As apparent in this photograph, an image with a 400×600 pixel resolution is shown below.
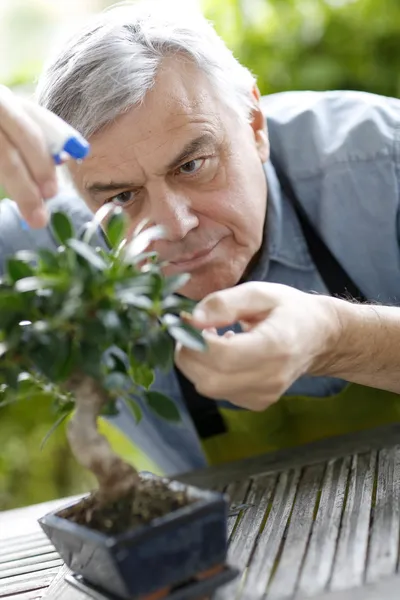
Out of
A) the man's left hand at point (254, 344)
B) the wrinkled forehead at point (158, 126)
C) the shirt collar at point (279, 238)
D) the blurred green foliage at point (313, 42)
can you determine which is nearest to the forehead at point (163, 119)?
the wrinkled forehead at point (158, 126)

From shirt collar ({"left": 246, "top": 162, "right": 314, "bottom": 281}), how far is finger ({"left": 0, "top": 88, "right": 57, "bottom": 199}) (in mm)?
698

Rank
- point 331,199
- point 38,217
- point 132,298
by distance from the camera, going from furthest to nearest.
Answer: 1. point 331,199
2. point 38,217
3. point 132,298

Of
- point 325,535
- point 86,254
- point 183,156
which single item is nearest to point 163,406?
point 86,254

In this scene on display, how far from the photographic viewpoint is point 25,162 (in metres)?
1.25

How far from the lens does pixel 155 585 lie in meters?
0.98

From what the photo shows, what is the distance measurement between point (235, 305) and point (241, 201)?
1.85 feet

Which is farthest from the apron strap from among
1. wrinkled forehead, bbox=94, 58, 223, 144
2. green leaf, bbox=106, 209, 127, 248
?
green leaf, bbox=106, 209, 127, 248

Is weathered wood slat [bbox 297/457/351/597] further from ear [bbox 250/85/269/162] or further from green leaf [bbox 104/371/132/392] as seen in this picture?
ear [bbox 250/85/269/162]

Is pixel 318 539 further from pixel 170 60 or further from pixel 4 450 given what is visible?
pixel 4 450

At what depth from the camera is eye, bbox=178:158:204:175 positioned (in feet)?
5.21

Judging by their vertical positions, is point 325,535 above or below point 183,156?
below

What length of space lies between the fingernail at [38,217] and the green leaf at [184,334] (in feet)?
1.22

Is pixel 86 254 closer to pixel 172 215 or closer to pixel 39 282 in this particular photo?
pixel 39 282

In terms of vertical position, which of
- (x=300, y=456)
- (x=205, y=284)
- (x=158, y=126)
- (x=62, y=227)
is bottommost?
(x=300, y=456)
